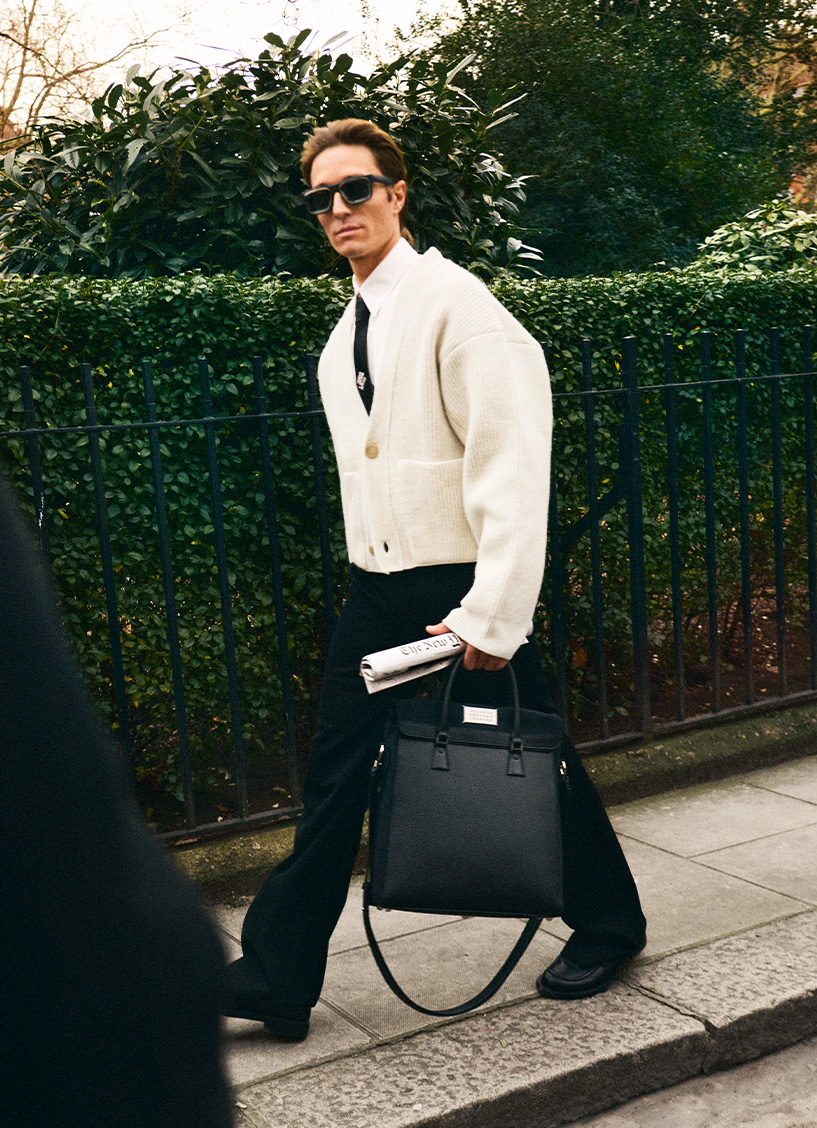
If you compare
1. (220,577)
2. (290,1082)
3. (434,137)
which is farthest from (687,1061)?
(434,137)

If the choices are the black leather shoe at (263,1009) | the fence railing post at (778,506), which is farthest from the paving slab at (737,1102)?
the fence railing post at (778,506)

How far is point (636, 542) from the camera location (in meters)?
4.47

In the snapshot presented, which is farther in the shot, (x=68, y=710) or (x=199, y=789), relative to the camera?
(x=199, y=789)

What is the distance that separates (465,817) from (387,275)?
1.26 m

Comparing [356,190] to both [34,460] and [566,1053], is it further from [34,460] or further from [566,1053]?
[566,1053]

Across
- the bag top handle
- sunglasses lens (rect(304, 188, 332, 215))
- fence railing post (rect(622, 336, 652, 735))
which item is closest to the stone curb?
the bag top handle

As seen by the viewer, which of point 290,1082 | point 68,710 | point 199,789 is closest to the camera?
point 68,710

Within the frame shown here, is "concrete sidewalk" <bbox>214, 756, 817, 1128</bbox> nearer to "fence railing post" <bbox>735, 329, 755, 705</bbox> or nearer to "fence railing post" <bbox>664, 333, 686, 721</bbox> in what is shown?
"fence railing post" <bbox>664, 333, 686, 721</bbox>

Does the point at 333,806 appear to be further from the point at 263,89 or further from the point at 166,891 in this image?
the point at 263,89

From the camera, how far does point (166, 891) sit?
748mm

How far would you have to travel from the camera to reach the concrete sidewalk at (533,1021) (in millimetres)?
2490

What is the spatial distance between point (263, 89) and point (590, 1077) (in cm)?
378

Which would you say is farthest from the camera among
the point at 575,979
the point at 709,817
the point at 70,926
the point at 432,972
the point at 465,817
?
the point at 709,817

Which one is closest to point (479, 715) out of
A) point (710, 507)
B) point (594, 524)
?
point (594, 524)
